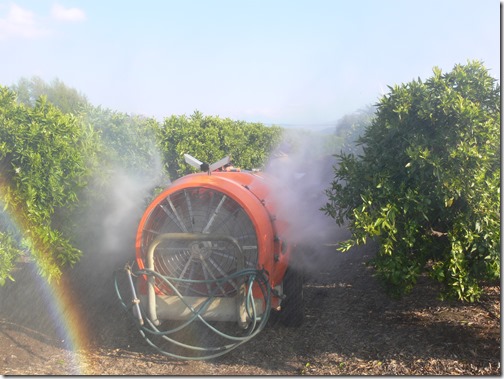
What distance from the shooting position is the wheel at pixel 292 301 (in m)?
6.73

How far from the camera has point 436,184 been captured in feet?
18.3

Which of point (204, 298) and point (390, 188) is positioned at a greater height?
point (390, 188)

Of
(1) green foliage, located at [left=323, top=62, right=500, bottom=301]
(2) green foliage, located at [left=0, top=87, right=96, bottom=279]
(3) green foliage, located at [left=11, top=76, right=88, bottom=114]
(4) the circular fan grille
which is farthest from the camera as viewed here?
(3) green foliage, located at [left=11, top=76, right=88, bottom=114]

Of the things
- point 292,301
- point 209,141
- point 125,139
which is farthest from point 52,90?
point 292,301

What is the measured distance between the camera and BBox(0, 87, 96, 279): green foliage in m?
6.57

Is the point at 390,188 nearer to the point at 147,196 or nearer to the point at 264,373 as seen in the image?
the point at 264,373

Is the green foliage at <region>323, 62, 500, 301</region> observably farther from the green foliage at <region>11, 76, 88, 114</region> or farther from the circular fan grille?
the green foliage at <region>11, 76, 88, 114</region>

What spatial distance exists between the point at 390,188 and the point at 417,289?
9.51 feet

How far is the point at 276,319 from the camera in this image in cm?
691

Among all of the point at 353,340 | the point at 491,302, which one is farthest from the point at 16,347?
the point at 491,302

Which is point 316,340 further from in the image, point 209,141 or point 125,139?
point 209,141

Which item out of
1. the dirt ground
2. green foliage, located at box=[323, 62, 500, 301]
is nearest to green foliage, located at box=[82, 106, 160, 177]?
the dirt ground

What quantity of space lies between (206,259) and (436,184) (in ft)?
9.39

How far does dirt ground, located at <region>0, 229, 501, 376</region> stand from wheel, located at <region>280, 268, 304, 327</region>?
13cm
